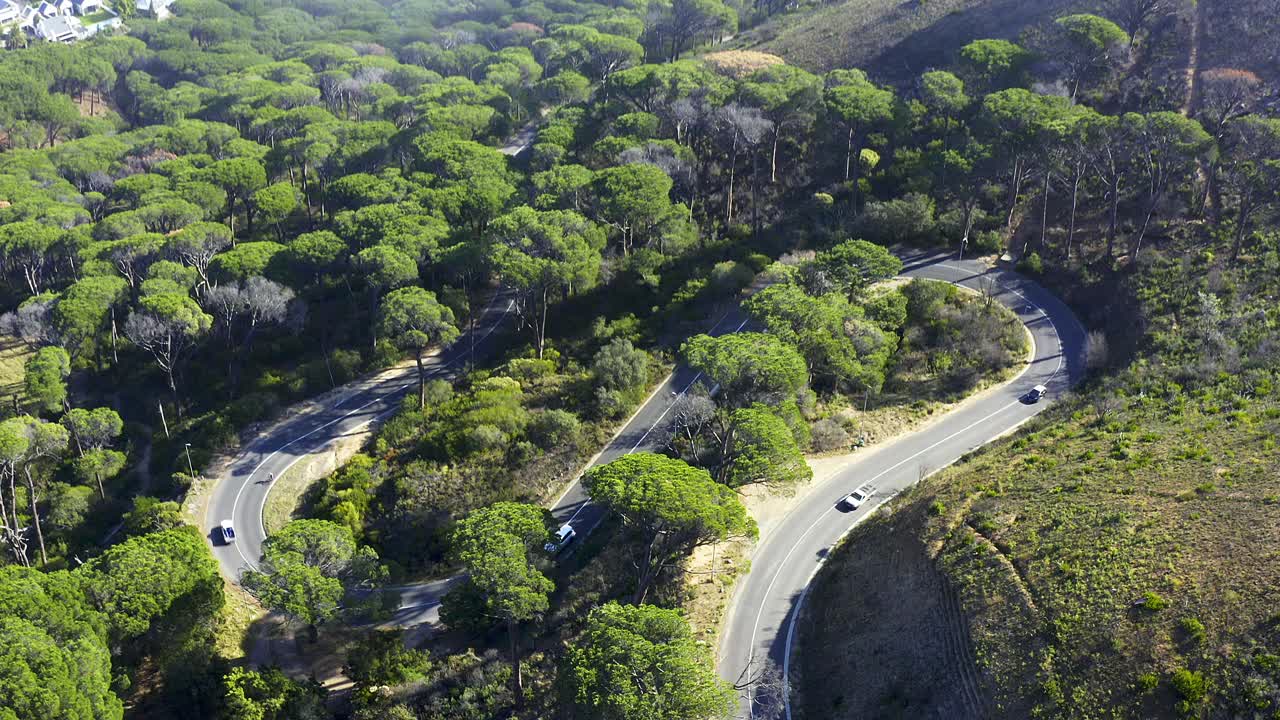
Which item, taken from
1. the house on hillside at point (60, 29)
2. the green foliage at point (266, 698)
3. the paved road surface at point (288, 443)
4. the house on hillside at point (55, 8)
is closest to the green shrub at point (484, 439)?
the paved road surface at point (288, 443)

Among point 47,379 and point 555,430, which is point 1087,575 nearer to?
point 555,430

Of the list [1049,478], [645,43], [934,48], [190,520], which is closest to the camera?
[1049,478]

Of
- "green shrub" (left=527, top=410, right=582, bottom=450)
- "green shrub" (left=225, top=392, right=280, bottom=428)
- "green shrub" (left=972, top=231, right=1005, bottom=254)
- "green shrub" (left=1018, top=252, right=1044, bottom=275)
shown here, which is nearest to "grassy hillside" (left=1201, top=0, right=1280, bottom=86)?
"green shrub" (left=972, top=231, right=1005, bottom=254)

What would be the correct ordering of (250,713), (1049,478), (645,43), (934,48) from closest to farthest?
(250,713), (1049,478), (934,48), (645,43)

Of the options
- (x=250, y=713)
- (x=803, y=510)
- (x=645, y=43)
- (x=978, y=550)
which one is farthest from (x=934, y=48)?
(x=250, y=713)

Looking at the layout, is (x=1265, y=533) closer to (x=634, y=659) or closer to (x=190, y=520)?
(x=634, y=659)

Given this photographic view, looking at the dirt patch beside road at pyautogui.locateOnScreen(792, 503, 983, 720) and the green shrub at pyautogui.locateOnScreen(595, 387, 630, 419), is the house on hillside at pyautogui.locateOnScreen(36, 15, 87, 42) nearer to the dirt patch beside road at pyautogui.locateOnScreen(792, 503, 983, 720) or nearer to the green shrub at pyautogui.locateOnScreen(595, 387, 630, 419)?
the green shrub at pyautogui.locateOnScreen(595, 387, 630, 419)

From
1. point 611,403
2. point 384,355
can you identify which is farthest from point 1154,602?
point 384,355
